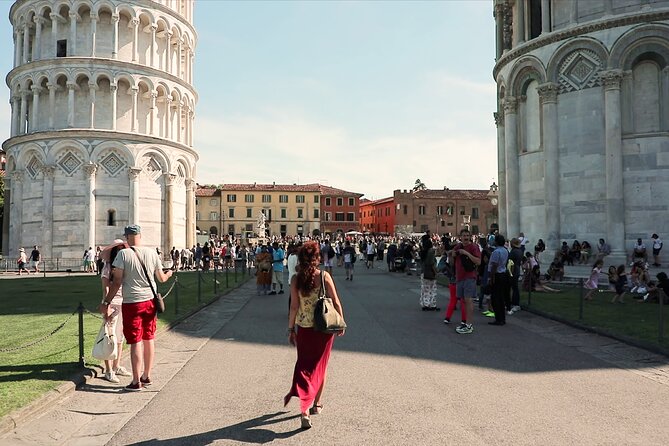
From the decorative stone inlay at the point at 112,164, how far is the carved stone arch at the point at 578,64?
29971 millimetres

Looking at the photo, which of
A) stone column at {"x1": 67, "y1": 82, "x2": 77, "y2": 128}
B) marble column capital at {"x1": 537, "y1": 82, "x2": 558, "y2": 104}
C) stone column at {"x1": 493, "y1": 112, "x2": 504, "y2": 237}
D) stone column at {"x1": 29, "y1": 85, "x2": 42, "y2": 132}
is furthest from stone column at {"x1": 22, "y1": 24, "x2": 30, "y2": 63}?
marble column capital at {"x1": 537, "y1": 82, "x2": 558, "y2": 104}

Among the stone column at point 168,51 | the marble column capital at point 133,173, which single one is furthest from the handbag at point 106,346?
the stone column at point 168,51

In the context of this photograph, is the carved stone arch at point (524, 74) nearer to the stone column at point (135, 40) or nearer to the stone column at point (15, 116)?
the stone column at point (135, 40)

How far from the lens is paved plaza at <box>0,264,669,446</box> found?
16.6ft

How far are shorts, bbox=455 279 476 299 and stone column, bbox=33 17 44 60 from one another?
40.8 meters

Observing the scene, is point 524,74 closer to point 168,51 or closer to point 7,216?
point 168,51

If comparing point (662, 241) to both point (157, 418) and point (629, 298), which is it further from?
point (157, 418)

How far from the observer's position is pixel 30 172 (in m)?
40.0

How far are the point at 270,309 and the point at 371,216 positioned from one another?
110 meters

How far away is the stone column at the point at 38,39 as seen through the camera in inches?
1566

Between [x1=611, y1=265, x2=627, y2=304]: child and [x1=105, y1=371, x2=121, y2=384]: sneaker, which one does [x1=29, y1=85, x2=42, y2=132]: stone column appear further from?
[x1=611, y1=265, x2=627, y2=304]: child

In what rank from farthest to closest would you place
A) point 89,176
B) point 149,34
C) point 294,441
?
point 149,34
point 89,176
point 294,441

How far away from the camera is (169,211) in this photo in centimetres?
4162

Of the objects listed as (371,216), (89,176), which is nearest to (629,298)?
(89,176)
